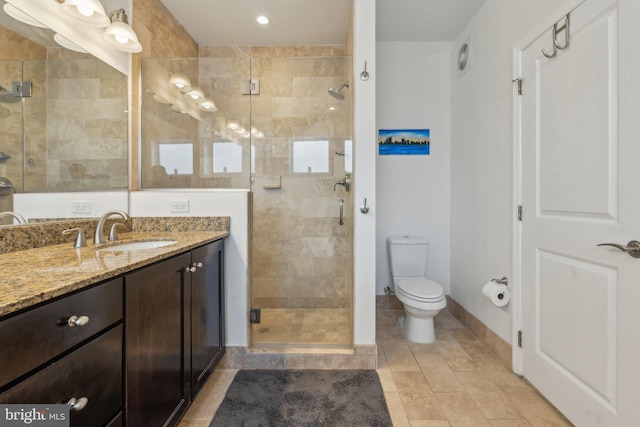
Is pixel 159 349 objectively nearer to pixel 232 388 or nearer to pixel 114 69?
pixel 232 388

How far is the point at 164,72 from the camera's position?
2283 mm

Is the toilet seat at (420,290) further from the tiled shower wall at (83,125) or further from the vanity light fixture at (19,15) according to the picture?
the vanity light fixture at (19,15)

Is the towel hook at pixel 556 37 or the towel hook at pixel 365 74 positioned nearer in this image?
the towel hook at pixel 556 37

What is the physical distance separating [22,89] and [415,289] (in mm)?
2618

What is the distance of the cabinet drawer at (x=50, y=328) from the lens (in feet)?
2.05

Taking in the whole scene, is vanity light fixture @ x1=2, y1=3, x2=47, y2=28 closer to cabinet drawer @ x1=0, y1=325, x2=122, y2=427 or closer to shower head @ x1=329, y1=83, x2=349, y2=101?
cabinet drawer @ x1=0, y1=325, x2=122, y2=427

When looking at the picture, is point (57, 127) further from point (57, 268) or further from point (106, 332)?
point (106, 332)

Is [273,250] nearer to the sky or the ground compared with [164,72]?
nearer to the ground

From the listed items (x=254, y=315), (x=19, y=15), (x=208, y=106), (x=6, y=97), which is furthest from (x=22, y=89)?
(x=254, y=315)

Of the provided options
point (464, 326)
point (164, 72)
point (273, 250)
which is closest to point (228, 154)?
point (164, 72)

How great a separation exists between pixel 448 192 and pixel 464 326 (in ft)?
4.21

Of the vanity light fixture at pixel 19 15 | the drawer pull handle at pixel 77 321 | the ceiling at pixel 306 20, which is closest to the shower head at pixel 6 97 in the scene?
the vanity light fixture at pixel 19 15

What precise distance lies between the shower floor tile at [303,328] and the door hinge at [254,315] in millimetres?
36

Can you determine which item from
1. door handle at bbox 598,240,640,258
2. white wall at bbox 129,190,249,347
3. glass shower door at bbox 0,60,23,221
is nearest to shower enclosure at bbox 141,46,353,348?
white wall at bbox 129,190,249,347
